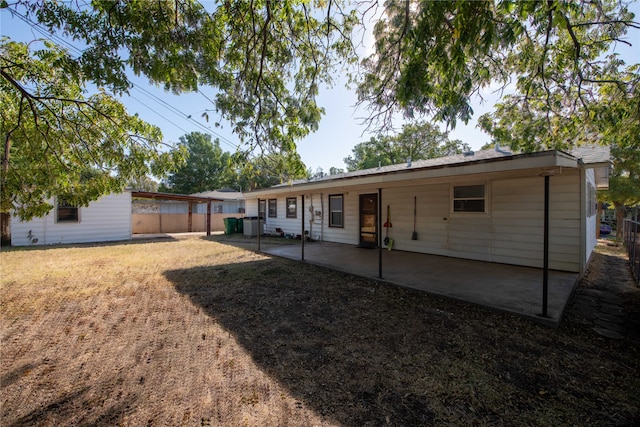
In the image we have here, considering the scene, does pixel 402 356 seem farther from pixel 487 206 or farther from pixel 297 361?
pixel 487 206

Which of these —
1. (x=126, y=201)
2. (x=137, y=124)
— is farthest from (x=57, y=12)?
(x=126, y=201)

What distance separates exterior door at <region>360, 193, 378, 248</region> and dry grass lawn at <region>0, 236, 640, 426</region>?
4.79 meters

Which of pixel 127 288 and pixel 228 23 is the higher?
pixel 228 23

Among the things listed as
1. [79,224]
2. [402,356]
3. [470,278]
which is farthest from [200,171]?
[402,356]

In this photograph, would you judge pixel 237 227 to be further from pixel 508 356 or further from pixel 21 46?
pixel 508 356

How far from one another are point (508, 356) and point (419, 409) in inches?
56.6

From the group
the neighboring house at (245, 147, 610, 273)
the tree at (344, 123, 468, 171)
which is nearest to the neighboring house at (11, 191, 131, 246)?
the neighboring house at (245, 147, 610, 273)

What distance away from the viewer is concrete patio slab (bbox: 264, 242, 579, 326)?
13.6ft

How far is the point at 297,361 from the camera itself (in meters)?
2.80

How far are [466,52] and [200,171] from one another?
36.6 m

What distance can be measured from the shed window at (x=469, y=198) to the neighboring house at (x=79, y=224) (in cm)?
1219

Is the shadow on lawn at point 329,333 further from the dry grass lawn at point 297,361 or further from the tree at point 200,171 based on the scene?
the tree at point 200,171

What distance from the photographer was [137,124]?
4637 mm

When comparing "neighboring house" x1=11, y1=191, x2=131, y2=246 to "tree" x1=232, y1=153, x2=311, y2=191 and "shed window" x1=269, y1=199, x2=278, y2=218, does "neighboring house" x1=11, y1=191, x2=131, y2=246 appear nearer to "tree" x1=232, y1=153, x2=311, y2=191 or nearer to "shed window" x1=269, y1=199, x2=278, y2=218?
"shed window" x1=269, y1=199, x2=278, y2=218
